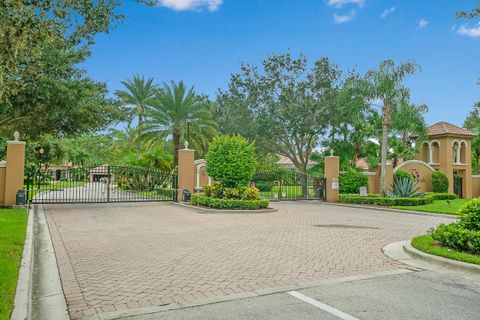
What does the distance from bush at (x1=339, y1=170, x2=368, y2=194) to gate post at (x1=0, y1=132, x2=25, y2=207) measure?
18.1 meters

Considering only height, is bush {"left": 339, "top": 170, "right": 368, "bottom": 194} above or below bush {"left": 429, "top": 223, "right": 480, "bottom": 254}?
above

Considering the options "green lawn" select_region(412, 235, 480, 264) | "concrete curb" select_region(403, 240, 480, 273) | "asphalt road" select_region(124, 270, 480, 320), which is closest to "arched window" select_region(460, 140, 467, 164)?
"green lawn" select_region(412, 235, 480, 264)

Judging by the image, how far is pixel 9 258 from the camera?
21.5 ft

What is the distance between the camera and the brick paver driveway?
533 cm

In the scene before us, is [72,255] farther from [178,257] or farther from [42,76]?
[42,76]

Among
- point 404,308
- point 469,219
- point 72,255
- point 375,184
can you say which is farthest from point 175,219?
point 375,184

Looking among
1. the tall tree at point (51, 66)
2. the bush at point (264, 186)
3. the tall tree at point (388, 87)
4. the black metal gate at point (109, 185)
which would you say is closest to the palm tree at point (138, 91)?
the black metal gate at point (109, 185)

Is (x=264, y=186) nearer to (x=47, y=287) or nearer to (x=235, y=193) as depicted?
(x=235, y=193)

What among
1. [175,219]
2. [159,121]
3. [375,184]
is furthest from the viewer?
[159,121]

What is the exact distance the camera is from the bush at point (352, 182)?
2520 cm

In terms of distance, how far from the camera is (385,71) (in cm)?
2214

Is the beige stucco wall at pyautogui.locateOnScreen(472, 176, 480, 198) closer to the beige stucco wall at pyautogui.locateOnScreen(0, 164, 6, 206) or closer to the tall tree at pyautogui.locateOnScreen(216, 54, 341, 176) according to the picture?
the tall tree at pyautogui.locateOnScreen(216, 54, 341, 176)

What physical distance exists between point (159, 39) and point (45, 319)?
46.2 ft

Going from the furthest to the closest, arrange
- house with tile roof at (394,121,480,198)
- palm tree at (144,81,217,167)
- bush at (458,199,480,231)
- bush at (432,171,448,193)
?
house with tile roof at (394,121,480,198)
palm tree at (144,81,217,167)
bush at (432,171,448,193)
bush at (458,199,480,231)
